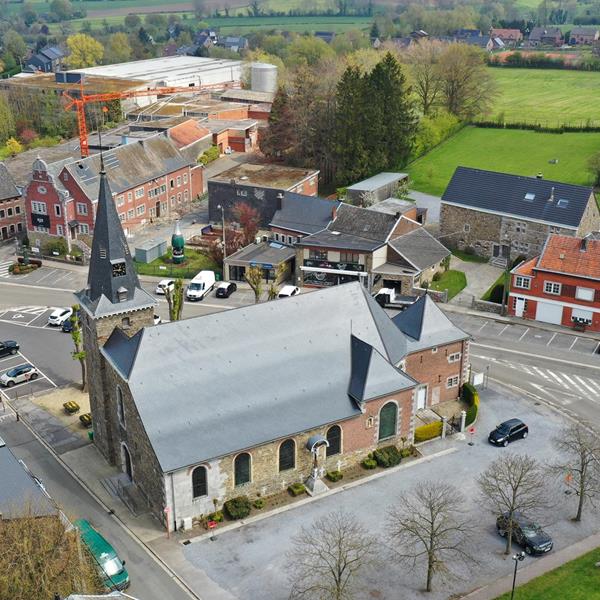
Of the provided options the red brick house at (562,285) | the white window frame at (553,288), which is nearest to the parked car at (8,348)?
the red brick house at (562,285)

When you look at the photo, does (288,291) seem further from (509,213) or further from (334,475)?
(334,475)

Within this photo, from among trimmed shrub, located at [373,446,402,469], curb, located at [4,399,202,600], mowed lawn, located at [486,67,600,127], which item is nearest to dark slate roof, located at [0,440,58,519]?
curb, located at [4,399,202,600]

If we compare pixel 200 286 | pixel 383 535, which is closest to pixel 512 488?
pixel 383 535

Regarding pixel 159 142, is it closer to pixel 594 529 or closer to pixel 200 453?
pixel 200 453

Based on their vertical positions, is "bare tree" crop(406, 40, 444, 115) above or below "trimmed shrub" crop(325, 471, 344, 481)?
above

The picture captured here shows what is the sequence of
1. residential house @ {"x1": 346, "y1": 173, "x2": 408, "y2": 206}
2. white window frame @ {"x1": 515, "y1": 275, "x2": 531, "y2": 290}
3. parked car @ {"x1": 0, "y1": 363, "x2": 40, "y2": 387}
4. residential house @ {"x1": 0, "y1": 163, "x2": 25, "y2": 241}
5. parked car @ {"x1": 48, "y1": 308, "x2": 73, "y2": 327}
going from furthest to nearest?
residential house @ {"x1": 0, "y1": 163, "x2": 25, "y2": 241} < residential house @ {"x1": 346, "y1": 173, "x2": 408, "y2": 206} < parked car @ {"x1": 48, "y1": 308, "x2": 73, "y2": 327} < white window frame @ {"x1": 515, "y1": 275, "x2": 531, "y2": 290} < parked car @ {"x1": 0, "y1": 363, "x2": 40, "y2": 387}

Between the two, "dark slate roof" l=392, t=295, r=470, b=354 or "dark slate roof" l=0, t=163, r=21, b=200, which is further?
"dark slate roof" l=0, t=163, r=21, b=200

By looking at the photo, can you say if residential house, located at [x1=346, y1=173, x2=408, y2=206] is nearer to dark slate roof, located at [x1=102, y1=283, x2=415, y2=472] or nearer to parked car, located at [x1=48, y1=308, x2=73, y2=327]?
parked car, located at [x1=48, y1=308, x2=73, y2=327]
